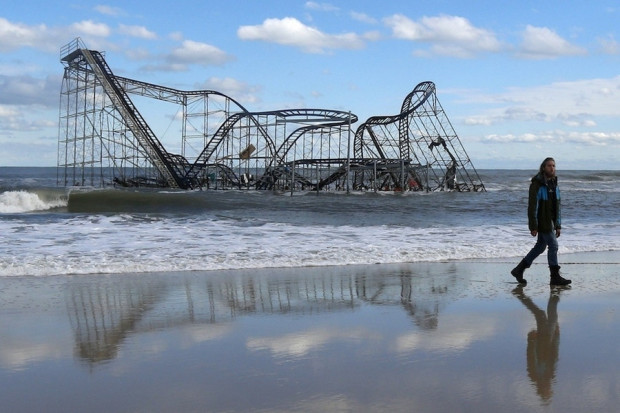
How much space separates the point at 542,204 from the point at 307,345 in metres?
4.48

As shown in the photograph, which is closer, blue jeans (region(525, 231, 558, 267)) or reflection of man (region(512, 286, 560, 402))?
reflection of man (region(512, 286, 560, 402))

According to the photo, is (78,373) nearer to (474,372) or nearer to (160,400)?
(160,400)

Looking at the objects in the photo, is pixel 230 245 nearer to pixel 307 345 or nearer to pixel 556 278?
pixel 556 278

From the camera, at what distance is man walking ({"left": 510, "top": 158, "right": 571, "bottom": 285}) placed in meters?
8.58

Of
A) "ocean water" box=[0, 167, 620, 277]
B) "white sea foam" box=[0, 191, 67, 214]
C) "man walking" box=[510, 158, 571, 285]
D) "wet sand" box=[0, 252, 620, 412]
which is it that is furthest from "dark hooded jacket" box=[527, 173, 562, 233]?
"white sea foam" box=[0, 191, 67, 214]

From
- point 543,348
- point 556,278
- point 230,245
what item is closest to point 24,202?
point 230,245

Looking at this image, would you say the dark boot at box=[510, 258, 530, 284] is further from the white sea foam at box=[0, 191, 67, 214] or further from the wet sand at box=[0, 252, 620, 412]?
the white sea foam at box=[0, 191, 67, 214]

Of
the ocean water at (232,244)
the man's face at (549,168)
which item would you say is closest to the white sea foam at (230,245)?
the ocean water at (232,244)

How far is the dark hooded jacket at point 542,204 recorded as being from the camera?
28.4 feet

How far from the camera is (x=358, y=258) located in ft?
36.9

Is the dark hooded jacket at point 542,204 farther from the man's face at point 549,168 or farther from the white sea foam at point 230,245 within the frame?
the white sea foam at point 230,245

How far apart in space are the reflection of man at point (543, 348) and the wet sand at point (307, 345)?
2 centimetres

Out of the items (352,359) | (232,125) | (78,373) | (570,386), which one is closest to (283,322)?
(352,359)

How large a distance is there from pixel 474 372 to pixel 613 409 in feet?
2.96
